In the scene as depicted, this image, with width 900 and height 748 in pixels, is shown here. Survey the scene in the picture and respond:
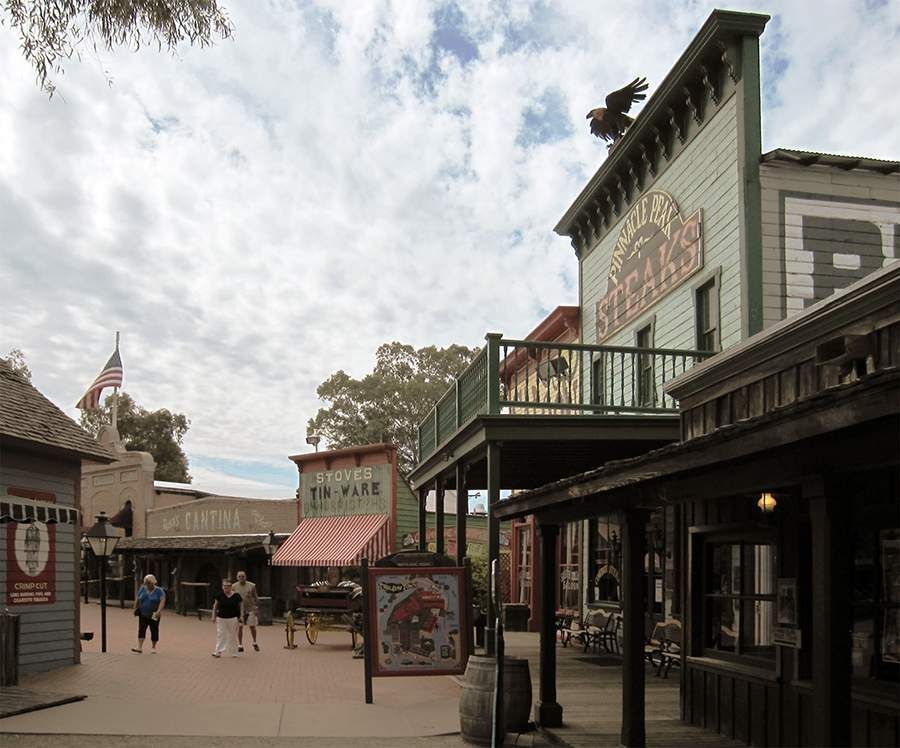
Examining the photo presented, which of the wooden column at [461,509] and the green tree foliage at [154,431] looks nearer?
the wooden column at [461,509]

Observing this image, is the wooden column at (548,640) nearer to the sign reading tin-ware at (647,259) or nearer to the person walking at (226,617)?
the sign reading tin-ware at (647,259)

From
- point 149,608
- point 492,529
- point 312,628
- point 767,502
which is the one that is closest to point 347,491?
point 312,628

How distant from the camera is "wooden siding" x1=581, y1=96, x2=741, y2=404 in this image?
13219 millimetres

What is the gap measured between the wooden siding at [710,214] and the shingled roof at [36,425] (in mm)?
8527

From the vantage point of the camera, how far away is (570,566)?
2158 cm

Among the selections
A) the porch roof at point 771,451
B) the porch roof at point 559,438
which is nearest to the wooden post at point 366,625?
the porch roof at point 559,438

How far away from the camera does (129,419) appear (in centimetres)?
6550

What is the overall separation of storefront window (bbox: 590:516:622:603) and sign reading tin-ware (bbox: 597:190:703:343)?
3524mm

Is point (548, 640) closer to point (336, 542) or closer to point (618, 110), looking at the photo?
point (618, 110)

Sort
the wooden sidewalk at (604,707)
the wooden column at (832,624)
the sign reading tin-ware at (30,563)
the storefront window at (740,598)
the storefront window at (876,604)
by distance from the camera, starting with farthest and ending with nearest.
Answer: the sign reading tin-ware at (30,563), the wooden sidewalk at (604,707), the storefront window at (740,598), the storefront window at (876,604), the wooden column at (832,624)

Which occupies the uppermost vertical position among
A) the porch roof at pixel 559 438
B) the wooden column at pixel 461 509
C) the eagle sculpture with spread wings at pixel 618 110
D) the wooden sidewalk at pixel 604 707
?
the eagle sculpture with spread wings at pixel 618 110

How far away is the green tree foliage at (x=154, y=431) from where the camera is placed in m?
64.6

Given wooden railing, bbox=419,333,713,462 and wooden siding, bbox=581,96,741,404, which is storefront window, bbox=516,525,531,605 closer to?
wooden railing, bbox=419,333,713,462

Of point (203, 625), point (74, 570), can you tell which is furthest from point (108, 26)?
point (203, 625)
